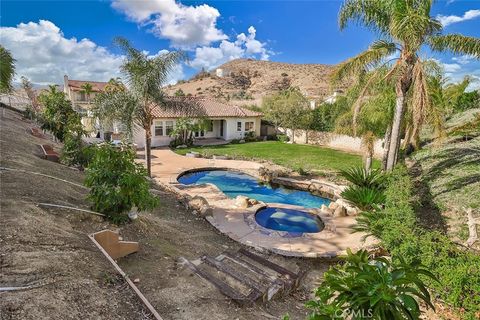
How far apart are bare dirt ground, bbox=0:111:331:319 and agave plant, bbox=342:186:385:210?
4.24m

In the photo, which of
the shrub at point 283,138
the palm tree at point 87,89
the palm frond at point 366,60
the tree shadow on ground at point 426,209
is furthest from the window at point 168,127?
the palm tree at point 87,89

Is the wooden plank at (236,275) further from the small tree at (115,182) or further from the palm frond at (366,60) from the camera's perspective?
the palm frond at (366,60)

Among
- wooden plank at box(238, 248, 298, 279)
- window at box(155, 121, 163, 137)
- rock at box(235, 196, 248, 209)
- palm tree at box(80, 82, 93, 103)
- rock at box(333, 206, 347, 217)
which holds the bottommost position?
wooden plank at box(238, 248, 298, 279)

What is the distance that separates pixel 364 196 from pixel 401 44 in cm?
556

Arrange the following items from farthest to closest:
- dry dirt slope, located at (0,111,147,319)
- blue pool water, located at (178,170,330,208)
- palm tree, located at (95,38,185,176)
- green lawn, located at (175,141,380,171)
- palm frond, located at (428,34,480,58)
Answer: green lawn, located at (175,141,380,171), blue pool water, located at (178,170,330,208), palm tree, located at (95,38,185,176), palm frond, located at (428,34,480,58), dry dirt slope, located at (0,111,147,319)

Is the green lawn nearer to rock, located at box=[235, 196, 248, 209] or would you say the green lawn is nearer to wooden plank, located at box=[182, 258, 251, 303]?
rock, located at box=[235, 196, 248, 209]

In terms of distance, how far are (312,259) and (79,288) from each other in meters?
5.98

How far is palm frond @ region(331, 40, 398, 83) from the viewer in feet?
33.8

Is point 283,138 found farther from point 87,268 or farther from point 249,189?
point 87,268

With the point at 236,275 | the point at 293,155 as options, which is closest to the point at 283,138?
the point at 293,155

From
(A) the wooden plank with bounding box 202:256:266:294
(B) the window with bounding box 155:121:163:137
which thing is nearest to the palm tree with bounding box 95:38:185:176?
(A) the wooden plank with bounding box 202:256:266:294

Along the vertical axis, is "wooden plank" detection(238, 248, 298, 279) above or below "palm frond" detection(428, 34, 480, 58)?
below

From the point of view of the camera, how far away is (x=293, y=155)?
2255 centimetres

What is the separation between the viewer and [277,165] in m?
19.4
